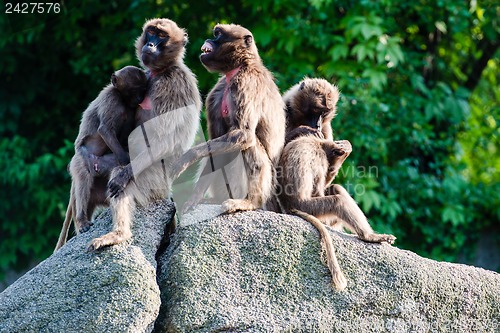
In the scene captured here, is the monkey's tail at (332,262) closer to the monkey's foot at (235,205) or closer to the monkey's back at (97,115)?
the monkey's foot at (235,205)

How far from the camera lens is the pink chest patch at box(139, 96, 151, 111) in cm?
510

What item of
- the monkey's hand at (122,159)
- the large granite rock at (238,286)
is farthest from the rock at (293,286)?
the monkey's hand at (122,159)

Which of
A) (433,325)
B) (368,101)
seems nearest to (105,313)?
(433,325)

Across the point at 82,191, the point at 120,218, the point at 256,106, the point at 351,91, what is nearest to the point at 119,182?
the point at 120,218

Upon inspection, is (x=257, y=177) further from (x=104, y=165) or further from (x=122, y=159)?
(x=104, y=165)

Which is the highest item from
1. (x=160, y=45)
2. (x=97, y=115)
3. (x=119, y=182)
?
(x=160, y=45)

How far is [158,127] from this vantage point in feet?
16.4

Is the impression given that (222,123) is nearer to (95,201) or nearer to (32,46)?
(95,201)

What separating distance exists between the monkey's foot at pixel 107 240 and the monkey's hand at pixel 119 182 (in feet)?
0.85

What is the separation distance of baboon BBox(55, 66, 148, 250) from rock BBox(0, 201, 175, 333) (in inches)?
19.4

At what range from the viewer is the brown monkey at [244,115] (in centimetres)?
509

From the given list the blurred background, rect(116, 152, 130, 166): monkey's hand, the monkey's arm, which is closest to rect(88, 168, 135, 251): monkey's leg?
rect(116, 152, 130, 166): monkey's hand

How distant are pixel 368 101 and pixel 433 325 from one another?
410cm

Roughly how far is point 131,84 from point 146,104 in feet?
0.53
